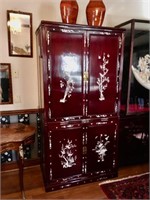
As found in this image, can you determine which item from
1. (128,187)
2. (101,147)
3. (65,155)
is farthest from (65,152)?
(128,187)

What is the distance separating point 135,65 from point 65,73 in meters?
0.97

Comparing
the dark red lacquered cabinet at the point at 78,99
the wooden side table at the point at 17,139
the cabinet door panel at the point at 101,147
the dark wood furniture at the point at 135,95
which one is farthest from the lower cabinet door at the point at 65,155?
the dark wood furniture at the point at 135,95

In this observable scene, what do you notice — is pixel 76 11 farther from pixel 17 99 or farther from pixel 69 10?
pixel 17 99

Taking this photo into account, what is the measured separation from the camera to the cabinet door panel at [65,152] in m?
2.04

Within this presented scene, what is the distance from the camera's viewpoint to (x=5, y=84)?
2.34 metres

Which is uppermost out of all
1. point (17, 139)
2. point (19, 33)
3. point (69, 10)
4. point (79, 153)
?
point (69, 10)

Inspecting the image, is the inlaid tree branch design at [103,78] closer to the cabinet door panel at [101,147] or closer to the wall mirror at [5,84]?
the cabinet door panel at [101,147]

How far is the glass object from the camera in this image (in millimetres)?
2290

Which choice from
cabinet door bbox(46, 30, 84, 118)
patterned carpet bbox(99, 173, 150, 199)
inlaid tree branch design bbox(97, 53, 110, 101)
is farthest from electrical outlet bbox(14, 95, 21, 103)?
patterned carpet bbox(99, 173, 150, 199)

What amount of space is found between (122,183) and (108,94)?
105cm

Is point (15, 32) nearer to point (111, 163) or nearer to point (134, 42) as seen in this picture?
point (134, 42)

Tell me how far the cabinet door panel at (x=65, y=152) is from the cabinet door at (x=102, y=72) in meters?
0.33

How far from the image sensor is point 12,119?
7.96 ft

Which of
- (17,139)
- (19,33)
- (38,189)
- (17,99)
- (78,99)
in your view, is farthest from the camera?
(17,99)
